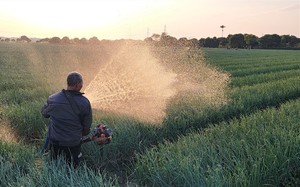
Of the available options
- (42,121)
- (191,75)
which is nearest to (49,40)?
(191,75)

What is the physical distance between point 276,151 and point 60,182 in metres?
2.52

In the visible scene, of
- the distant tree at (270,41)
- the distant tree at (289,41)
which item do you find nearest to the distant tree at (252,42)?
the distant tree at (270,41)

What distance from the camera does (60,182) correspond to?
3635 mm

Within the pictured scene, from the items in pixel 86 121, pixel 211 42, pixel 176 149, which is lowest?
pixel 176 149

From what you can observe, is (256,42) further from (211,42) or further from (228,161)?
(228,161)

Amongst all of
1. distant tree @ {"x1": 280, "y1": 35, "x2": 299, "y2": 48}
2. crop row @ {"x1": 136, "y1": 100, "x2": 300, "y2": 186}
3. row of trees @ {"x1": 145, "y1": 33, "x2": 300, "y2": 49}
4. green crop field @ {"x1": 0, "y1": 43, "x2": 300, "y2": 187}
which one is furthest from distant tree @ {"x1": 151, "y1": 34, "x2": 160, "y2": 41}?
distant tree @ {"x1": 280, "y1": 35, "x2": 299, "y2": 48}

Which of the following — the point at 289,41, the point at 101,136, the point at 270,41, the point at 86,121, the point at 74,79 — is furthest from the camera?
the point at 289,41

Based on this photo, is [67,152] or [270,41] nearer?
[67,152]

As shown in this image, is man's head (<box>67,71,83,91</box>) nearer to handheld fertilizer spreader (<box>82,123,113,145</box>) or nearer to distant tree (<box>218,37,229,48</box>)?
handheld fertilizer spreader (<box>82,123,113,145</box>)

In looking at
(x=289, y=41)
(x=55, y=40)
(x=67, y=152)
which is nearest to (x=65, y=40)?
(x=55, y=40)

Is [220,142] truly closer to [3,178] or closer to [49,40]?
[3,178]

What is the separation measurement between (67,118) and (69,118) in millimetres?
23

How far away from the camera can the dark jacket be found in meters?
4.34

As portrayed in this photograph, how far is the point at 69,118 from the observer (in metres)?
4.36
